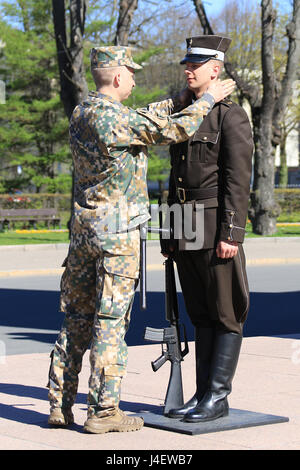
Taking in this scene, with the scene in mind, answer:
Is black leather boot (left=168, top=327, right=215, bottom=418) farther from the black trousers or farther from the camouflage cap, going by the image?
the camouflage cap

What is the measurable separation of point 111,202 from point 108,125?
42cm

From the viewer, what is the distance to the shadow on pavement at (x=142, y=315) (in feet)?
33.1

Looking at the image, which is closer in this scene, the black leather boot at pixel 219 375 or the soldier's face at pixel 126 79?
the soldier's face at pixel 126 79

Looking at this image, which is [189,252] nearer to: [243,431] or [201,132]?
[201,132]

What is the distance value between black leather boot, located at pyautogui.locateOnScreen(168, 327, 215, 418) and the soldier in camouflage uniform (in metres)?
0.36

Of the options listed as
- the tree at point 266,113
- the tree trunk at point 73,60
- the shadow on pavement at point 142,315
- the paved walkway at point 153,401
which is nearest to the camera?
the paved walkway at point 153,401

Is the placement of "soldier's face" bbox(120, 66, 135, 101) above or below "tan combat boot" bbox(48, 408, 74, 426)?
above

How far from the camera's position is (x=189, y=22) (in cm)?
4512

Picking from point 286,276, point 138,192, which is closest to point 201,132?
point 138,192

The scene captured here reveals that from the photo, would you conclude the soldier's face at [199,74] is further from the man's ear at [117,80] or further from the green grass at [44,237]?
the green grass at [44,237]

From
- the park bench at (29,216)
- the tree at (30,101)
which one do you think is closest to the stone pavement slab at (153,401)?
the park bench at (29,216)

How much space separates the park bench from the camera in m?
30.8

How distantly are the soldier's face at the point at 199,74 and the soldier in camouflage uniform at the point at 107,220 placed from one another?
0.37ft

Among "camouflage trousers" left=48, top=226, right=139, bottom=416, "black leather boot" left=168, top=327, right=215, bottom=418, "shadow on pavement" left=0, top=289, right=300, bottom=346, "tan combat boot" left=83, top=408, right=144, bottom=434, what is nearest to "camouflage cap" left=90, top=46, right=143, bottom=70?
"camouflage trousers" left=48, top=226, right=139, bottom=416
